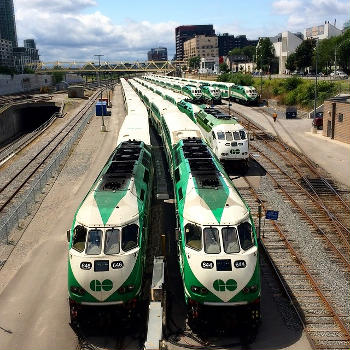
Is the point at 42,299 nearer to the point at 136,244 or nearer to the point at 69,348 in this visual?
the point at 69,348

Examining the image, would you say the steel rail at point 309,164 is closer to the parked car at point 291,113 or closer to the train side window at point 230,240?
the parked car at point 291,113

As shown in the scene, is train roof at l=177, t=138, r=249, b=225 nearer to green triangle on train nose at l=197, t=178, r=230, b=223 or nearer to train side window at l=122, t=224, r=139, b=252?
green triangle on train nose at l=197, t=178, r=230, b=223

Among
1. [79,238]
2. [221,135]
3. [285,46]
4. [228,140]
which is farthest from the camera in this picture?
[285,46]

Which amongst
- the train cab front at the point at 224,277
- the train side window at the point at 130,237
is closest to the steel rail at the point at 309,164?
the train cab front at the point at 224,277

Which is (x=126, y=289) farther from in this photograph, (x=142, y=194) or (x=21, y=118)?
(x=21, y=118)

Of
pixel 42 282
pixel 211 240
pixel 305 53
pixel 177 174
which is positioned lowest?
pixel 42 282

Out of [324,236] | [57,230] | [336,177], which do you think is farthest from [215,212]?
[336,177]

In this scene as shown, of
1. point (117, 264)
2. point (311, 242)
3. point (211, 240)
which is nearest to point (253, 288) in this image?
point (211, 240)
